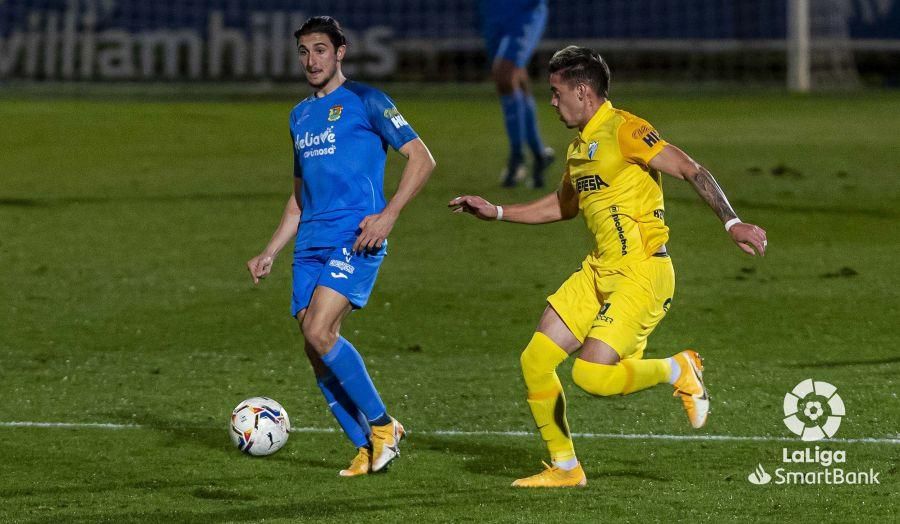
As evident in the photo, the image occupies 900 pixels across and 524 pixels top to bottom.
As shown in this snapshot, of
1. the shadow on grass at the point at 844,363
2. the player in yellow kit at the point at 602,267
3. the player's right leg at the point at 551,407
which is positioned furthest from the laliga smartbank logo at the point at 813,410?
the player's right leg at the point at 551,407

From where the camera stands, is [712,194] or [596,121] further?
[596,121]

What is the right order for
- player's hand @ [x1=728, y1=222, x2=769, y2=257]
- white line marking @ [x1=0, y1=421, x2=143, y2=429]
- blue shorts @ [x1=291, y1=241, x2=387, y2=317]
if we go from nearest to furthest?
1. player's hand @ [x1=728, y1=222, x2=769, y2=257]
2. blue shorts @ [x1=291, y1=241, x2=387, y2=317]
3. white line marking @ [x1=0, y1=421, x2=143, y2=429]

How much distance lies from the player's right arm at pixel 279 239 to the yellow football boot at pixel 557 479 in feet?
4.97

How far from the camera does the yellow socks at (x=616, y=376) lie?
633 centimetres

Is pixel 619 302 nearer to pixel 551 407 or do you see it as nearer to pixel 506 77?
pixel 551 407

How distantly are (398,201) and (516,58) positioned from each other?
9.01 m

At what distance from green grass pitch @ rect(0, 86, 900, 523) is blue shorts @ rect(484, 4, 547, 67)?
1347 mm

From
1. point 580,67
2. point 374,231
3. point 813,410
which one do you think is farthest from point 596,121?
point 813,410

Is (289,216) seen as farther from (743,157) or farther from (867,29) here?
(867,29)

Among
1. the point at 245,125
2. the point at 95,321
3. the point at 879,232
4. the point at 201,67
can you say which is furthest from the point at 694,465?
the point at 201,67

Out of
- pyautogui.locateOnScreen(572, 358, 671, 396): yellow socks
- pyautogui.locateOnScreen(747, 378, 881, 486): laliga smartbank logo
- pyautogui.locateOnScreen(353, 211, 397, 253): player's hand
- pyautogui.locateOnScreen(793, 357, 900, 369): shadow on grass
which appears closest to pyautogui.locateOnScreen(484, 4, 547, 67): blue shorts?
pyautogui.locateOnScreen(793, 357, 900, 369): shadow on grass

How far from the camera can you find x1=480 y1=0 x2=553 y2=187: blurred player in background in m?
15.3

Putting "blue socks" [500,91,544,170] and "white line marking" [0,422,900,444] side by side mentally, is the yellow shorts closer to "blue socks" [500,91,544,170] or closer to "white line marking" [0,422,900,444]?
"white line marking" [0,422,900,444]

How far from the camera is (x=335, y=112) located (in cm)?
683
